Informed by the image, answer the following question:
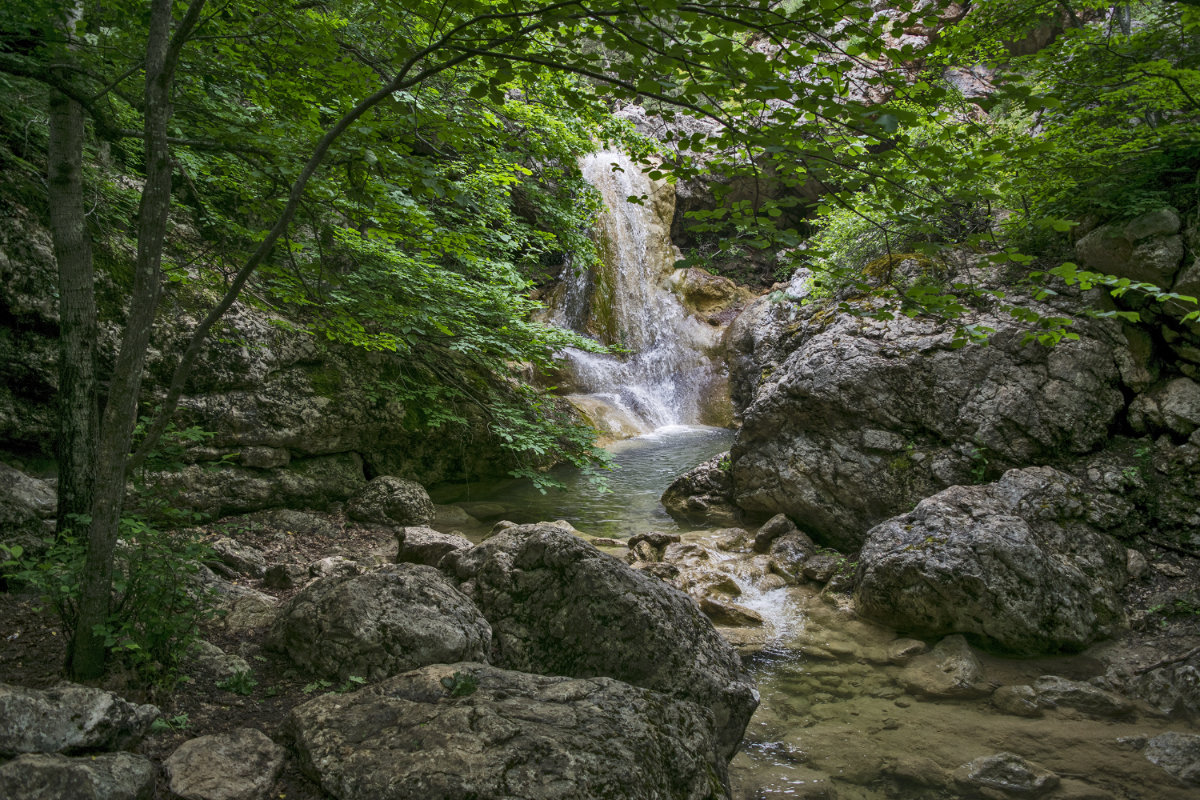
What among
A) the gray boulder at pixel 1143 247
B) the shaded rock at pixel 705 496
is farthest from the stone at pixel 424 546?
the gray boulder at pixel 1143 247

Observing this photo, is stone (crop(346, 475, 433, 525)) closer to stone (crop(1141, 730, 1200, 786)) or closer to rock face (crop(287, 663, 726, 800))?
rock face (crop(287, 663, 726, 800))

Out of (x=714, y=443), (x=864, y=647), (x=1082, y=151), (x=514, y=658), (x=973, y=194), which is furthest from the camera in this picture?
(x=714, y=443)

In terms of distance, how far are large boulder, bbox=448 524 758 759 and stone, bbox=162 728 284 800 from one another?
5.10 feet

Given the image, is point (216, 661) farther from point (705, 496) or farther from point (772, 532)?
point (705, 496)

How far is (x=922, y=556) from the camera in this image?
567 centimetres

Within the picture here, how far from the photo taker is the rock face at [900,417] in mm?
6609

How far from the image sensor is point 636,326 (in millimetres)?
18656

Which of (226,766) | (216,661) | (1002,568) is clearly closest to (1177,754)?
(1002,568)

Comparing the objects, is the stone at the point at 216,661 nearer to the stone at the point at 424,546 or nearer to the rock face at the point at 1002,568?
the stone at the point at 424,546

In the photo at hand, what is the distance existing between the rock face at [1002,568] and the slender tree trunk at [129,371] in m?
6.12

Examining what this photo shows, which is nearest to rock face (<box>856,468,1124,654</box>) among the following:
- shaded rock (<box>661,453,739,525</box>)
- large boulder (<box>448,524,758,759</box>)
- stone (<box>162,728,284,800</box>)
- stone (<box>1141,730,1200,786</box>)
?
stone (<box>1141,730,1200,786</box>)

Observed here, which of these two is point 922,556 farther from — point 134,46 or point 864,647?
point 134,46

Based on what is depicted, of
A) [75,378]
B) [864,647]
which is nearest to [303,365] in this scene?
[75,378]

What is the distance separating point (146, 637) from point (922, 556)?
6.11 metres
